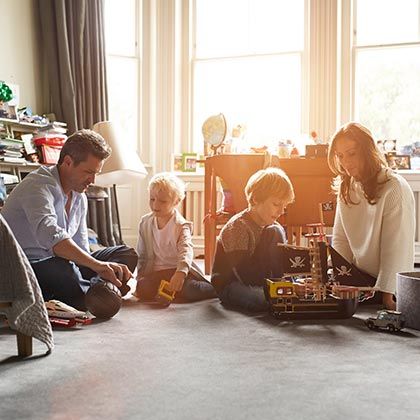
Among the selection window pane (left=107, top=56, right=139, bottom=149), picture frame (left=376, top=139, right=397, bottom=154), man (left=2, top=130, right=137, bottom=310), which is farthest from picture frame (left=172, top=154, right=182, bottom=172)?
man (left=2, top=130, right=137, bottom=310)

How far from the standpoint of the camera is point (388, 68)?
482 cm

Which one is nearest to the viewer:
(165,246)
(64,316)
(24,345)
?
(24,345)

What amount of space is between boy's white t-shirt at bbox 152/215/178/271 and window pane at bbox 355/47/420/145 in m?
2.59

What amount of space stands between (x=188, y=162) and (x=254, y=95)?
79 cm

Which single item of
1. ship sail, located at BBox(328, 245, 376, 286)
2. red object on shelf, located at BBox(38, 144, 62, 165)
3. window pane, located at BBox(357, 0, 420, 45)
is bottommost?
ship sail, located at BBox(328, 245, 376, 286)

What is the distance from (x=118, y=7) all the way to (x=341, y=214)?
10.8 ft

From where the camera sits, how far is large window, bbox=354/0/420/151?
475cm

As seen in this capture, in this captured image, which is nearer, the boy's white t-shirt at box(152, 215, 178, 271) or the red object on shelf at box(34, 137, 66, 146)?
the boy's white t-shirt at box(152, 215, 178, 271)

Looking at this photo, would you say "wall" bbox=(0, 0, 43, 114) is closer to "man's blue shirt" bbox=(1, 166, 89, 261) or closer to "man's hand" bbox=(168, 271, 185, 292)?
"man's blue shirt" bbox=(1, 166, 89, 261)

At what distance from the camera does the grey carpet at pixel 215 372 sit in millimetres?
1210

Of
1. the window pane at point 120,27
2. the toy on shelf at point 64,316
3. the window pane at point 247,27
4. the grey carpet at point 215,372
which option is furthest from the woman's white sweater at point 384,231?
the window pane at point 120,27

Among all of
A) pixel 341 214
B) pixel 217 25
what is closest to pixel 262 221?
pixel 341 214

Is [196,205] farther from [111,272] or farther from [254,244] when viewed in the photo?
[111,272]

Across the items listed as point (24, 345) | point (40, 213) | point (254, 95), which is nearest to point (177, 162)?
point (254, 95)
